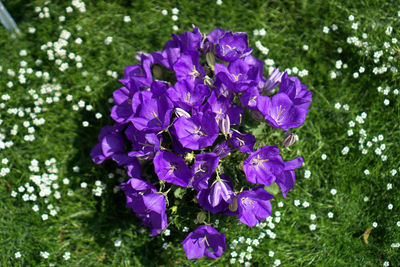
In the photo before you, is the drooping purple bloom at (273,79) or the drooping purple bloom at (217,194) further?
the drooping purple bloom at (273,79)

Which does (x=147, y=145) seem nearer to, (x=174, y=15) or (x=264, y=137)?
(x=264, y=137)

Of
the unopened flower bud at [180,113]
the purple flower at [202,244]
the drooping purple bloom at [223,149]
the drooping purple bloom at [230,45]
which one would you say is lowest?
the purple flower at [202,244]

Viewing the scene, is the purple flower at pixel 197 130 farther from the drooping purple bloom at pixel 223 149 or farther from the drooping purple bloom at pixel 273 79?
the drooping purple bloom at pixel 273 79

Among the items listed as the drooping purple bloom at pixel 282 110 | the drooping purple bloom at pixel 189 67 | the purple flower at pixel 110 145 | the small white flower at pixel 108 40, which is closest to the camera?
the drooping purple bloom at pixel 282 110

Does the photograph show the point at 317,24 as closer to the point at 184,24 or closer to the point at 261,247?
the point at 184,24

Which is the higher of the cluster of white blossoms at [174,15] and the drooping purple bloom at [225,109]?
the drooping purple bloom at [225,109]

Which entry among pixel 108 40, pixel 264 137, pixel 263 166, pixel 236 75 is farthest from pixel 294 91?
pixel 108 40

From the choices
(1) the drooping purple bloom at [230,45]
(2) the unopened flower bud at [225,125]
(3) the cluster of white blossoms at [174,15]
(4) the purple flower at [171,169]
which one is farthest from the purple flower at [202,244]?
(3) the cluster of white blossoms at [174,15]

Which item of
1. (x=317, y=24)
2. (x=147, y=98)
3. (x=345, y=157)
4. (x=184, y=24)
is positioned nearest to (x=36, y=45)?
(x=184, y=24)
